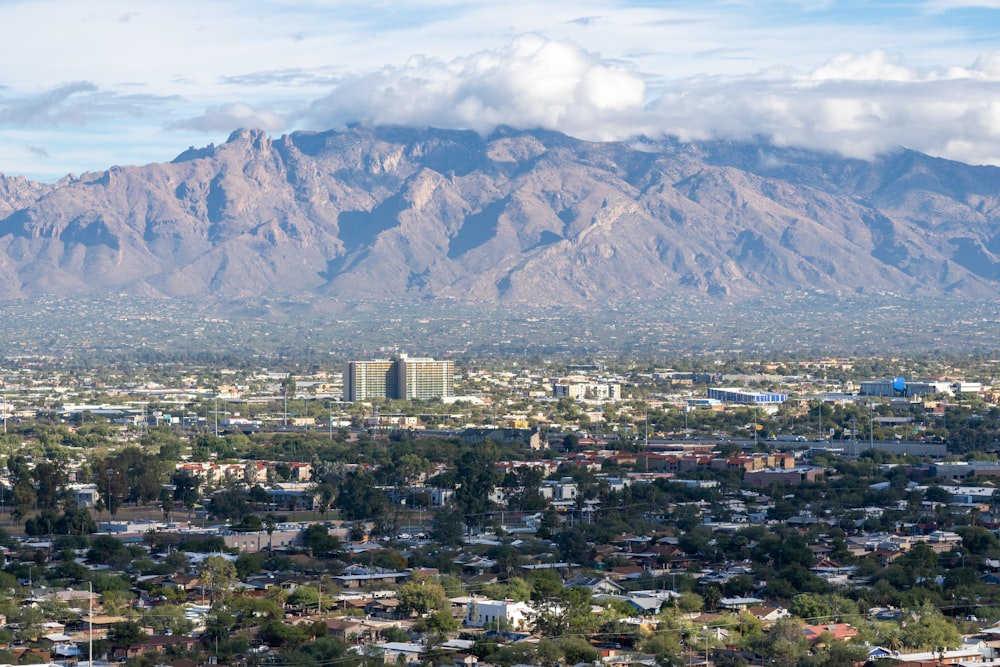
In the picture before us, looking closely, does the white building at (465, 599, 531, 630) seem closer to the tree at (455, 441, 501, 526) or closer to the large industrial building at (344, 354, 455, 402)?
the tree at (455, 441, 501, 526)

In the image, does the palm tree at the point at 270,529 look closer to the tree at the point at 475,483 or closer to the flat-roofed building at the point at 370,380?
the tree at the point at 475,483

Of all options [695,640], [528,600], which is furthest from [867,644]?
[528,600]

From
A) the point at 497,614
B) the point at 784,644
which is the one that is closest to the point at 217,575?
the point at 497,614

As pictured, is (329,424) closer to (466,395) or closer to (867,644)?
(466,395)

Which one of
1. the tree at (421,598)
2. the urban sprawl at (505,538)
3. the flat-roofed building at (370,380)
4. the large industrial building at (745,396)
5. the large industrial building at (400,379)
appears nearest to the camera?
the urban sprawl at (505,538)

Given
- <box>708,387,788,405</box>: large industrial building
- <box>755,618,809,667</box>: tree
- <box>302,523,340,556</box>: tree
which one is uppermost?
<box>708,387,788,405</box>: large industrial building

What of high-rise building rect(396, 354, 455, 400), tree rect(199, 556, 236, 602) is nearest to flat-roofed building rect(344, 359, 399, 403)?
high-rise building rect(396, 354, 455, 400)

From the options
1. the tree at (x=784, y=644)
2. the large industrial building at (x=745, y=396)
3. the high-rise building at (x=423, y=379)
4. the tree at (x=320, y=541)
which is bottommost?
the tree at (x=784, y=644)

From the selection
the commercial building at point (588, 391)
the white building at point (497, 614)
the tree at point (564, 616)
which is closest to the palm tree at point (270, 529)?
the white building at point (497, 614)
